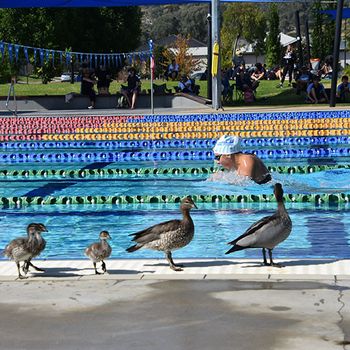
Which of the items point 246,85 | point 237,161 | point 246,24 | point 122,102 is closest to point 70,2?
point 122,102

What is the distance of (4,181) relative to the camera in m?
14.1

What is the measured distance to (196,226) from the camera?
9.95 meters

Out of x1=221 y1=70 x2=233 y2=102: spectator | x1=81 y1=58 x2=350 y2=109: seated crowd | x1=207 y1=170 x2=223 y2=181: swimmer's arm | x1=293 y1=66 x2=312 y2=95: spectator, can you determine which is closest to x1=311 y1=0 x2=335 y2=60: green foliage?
x1=81 y1=58 x2=350 y2=109: seated crowd

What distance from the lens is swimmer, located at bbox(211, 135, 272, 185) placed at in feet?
39.0

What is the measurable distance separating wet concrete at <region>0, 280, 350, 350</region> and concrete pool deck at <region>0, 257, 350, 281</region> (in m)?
0.17

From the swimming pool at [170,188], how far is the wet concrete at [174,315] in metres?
1.90

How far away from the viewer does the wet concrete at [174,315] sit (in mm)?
4895

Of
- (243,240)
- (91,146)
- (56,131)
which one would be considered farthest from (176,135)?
(243,240)

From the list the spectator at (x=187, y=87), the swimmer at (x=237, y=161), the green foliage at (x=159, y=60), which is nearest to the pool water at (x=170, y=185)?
the swimmer at (x=237, y=161)

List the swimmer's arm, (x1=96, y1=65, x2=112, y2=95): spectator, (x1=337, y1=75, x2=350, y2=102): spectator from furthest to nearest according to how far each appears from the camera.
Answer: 1. (x1=96, y1=65, x2=112, y2=95): spectator
2. (x1=337, y1=75, x2=350, y2=102): spectator
3. the swimmer's arm

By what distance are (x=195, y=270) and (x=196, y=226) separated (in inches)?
128

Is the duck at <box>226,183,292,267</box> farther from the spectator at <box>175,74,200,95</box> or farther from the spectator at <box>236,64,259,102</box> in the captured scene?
the spectator at <box>175,74,200,95</box>

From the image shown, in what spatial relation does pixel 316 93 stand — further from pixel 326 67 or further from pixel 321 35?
pixel 321 35

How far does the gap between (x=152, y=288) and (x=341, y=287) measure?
4.06ft
